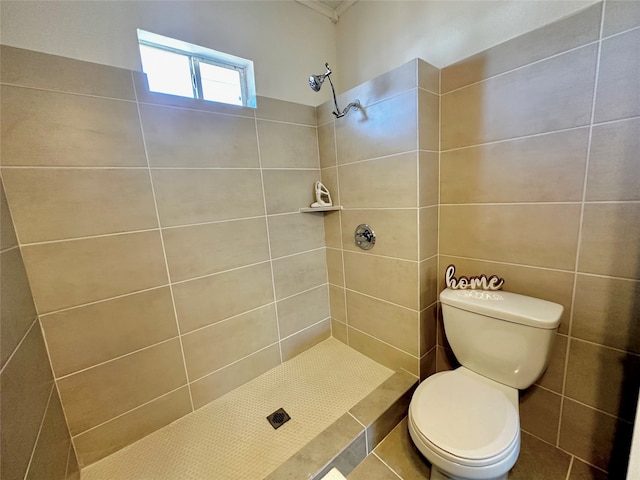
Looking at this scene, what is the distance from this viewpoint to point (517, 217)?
116 cm

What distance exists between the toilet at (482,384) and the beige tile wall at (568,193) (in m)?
0.18

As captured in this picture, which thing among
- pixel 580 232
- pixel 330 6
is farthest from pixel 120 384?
pixel 330 6

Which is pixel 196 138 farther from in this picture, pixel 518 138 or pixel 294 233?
pixel 518 138

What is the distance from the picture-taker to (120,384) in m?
1.19

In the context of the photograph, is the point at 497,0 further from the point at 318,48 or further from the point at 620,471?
the point at 620,471

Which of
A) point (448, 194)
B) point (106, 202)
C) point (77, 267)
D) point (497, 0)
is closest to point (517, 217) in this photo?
point (448, 194)

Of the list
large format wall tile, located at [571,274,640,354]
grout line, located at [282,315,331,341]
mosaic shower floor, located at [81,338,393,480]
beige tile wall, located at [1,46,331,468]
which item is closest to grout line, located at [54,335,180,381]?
beige tile wall, located at [1,46,331,468]

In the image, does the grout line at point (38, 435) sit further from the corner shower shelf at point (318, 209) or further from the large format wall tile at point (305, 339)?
the corner shower shelf at point (318, 209)

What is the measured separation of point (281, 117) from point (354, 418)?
5.70 ft

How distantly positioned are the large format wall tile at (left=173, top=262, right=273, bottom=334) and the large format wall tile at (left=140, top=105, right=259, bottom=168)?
0.62 metres

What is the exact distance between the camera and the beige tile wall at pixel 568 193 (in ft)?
2.98

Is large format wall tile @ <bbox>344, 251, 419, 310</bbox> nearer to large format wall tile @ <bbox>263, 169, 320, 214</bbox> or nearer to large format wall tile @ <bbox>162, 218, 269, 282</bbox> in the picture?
large format wall tile @ <bbox>263, 169, 320, 214</bbox>

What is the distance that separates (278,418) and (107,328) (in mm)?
941

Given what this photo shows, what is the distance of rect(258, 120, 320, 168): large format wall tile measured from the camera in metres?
1.51
